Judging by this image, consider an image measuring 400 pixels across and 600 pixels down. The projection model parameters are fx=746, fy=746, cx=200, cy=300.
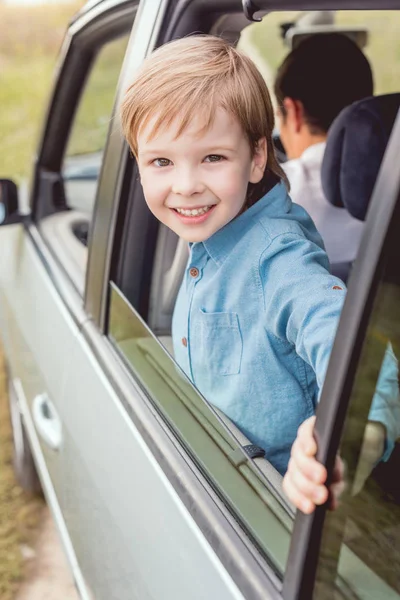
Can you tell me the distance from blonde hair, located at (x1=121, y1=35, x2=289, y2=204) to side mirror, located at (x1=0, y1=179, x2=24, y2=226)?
59.6 inches

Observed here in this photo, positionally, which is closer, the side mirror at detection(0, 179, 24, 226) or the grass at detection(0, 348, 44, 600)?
the grass at detection(0, 348, 44, 600)

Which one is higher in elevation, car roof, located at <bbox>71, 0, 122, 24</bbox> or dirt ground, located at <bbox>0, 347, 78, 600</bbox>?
car roof, located at <bbox>71, 0, 122, 24</bbox>

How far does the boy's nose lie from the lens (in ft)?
4.34

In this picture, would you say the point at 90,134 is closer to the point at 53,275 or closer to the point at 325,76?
the point at 325,76

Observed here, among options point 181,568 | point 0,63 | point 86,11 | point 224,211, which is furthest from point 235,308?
point 0,63

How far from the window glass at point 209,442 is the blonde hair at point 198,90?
1.50 feet

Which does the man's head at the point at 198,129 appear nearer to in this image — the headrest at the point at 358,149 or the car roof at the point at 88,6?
Result: the headrest at the point at 358,149

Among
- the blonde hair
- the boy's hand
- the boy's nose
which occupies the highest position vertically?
the blonde hair

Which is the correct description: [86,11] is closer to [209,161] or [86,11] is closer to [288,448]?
[209,161]

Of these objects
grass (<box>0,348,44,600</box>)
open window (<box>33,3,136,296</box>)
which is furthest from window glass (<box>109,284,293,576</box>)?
grass (<box>0,348,44,600</box>)

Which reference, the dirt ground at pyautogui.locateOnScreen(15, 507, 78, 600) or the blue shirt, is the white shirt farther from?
the dirt ground at pyautogui.locateOnScreen(15, 507, 78, 600)

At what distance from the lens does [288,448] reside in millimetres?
1403

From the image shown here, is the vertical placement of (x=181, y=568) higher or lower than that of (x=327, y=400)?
lower

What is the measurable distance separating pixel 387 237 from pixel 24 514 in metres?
2.54
